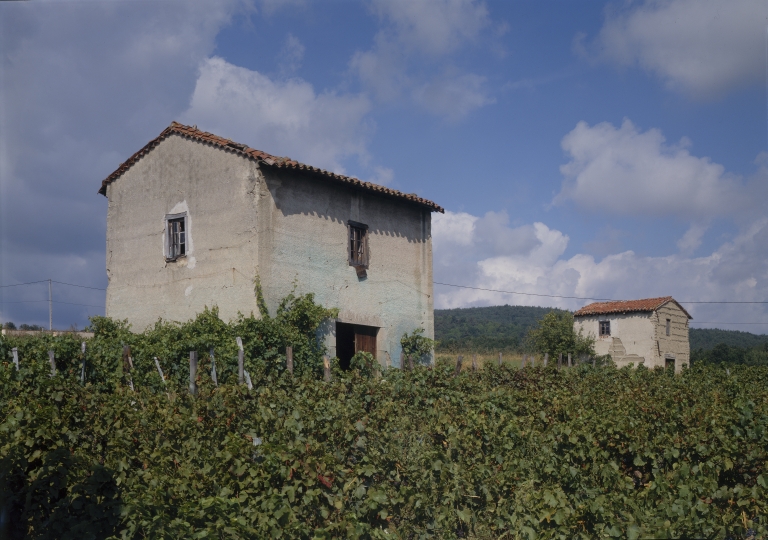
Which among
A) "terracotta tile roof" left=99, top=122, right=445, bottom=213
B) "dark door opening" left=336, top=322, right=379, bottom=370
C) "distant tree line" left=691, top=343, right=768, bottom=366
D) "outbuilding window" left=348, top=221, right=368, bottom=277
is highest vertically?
→ "terracotta tile roof" left=99, top=122, right=445, bottom=213

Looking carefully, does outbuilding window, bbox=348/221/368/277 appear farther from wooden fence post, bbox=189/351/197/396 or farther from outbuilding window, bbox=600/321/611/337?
outbuilding window, bbox=600/321/611/337

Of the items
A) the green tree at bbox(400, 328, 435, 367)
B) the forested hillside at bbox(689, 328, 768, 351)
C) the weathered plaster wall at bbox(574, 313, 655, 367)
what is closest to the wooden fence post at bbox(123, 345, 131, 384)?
the green tree at bbox(400, 328, 435, 367)

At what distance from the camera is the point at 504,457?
677cm

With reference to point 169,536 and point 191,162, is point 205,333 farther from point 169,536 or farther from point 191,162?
point 169,536

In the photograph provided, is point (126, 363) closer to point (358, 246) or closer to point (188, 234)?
point (188, 234)

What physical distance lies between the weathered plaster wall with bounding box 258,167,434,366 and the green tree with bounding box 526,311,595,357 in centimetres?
1782

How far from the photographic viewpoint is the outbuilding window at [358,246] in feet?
51.0

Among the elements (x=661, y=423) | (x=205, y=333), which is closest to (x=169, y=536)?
(x=661, y=423)

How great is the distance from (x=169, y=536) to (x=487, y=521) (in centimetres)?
274

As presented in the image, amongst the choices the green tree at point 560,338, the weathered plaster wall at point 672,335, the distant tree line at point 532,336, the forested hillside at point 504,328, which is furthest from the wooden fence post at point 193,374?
the forested hillside at point 504,328

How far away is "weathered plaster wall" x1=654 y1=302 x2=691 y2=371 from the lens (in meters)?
31.9

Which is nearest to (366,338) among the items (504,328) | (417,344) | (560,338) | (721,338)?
(417,344)

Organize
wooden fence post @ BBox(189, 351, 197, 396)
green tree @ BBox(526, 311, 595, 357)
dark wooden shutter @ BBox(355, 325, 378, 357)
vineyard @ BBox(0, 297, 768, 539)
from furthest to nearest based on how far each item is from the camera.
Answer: green tree @ BBox(526, 311, 595, 357)
dark wooden shutter @ BBox(355, 325, 378, 357)
wooden fence post @ BBox(189, 351, 197, 396)
vineyard @ BBox(0, 297, 768, 539)

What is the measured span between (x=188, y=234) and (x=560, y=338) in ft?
76.9
